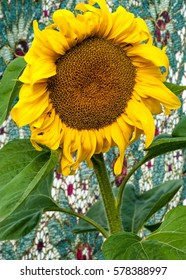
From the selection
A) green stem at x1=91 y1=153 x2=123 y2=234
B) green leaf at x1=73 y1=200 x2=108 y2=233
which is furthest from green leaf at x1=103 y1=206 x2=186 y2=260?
green leaf at x1=73 y1=200 x2=108 y2=233

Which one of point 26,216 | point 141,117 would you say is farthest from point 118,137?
point 26,216

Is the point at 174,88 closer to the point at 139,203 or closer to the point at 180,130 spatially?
the point at 180,130

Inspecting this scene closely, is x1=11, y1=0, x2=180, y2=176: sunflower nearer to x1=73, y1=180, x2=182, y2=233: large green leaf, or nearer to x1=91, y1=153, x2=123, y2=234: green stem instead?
x1=91, y1=153, x2=123, y2=234: green stem

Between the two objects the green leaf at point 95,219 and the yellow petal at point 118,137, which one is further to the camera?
the green leaf at point 95,219

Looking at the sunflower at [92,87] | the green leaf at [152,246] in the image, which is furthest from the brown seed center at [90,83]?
the green leaf at [152,246]

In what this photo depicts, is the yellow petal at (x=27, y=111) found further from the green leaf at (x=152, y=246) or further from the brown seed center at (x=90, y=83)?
the green leaf at (x=152, y=246)

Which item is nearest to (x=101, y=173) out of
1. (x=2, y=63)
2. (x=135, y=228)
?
(x=135, y=228)
